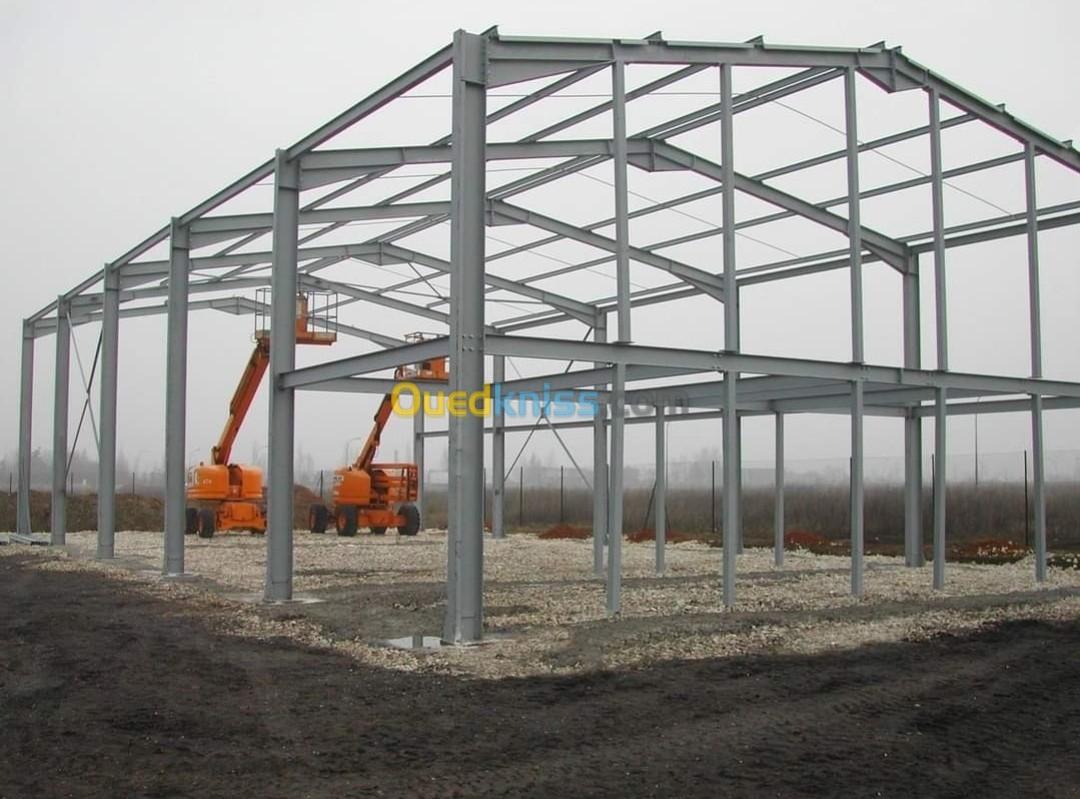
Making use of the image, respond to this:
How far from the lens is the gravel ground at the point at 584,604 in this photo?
11.0m

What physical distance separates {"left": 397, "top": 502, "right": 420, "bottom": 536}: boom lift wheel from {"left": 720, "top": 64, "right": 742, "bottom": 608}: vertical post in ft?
51.3

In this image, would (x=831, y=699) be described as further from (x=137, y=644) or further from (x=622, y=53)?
(x=622, y=53)

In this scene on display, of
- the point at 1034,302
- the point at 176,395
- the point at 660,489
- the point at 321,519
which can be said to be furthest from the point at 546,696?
the point at 321,519

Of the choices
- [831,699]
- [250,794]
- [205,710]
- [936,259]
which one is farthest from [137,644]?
[936,259]

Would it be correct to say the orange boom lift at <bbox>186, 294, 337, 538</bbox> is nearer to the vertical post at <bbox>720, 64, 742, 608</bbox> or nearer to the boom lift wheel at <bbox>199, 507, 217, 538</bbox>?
the boom lift wheel at <bbox>199, 507, 217, 538</bbox>

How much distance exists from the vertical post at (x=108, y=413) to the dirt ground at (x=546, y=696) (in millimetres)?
4895

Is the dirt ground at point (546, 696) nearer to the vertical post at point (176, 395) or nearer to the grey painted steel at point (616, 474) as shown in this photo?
the grey painted steel at point (616, 474)

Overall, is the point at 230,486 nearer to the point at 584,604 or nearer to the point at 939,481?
the point at 584,604

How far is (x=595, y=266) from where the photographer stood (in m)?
22.4

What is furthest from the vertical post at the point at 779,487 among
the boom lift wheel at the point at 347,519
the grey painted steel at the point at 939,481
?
the boom lift wheel at the point at 347,519

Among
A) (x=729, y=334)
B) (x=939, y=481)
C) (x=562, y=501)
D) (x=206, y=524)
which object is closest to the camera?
(x=729, y=334)

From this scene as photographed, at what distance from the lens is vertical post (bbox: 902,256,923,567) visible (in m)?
20.2

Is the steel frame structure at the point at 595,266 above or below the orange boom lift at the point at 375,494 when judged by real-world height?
above

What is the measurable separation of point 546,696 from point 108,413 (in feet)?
48.0
